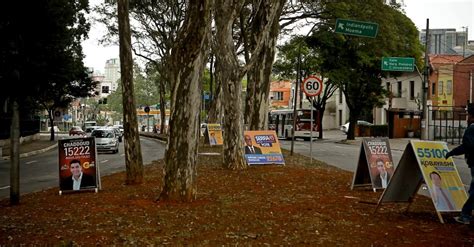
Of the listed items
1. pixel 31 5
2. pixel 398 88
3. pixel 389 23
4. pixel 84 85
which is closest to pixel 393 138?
pixel 398 88

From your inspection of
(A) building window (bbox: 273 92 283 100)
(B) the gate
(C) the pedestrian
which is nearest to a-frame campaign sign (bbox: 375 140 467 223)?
(C) the pedestrian

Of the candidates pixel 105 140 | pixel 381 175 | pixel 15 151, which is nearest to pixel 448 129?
pixel 105 140

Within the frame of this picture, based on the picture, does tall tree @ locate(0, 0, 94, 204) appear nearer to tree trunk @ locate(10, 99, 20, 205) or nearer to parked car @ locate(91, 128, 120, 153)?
tree trunk @ locate(10, 99, 20, 205)

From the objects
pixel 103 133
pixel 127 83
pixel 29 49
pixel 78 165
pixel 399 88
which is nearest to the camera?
pixel 29 49

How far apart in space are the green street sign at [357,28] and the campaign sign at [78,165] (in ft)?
30.8

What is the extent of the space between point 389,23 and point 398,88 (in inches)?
1584

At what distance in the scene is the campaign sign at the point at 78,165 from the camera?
39.0 ft

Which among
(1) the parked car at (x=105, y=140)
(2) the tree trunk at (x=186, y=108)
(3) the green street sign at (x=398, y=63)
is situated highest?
(3) the green street sign at (x=398, y=63)

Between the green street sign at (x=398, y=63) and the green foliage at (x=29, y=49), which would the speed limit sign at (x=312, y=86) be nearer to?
the green foliage at (x=29, y=49)

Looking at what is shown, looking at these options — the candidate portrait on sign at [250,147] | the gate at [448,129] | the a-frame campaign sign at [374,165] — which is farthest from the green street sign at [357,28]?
the gate at [448,129]

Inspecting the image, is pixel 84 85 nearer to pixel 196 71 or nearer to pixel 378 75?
pixel 378 75

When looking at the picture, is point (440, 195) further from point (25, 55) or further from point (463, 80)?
point (463, 80)

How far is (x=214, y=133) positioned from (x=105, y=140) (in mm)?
6328

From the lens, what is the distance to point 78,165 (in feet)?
39.7
